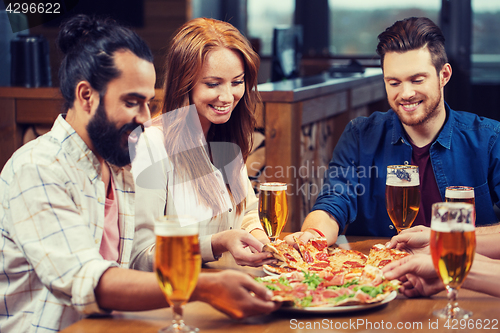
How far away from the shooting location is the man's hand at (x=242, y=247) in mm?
1352

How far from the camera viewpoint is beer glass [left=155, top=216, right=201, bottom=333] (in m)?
0.91

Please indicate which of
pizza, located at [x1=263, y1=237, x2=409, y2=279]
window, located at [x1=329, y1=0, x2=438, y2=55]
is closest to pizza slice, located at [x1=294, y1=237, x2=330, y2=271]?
pizza, located at [x1=263, y1=237, x2=409, y2=279]

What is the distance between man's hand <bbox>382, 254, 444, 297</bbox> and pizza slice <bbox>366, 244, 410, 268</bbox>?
14cm

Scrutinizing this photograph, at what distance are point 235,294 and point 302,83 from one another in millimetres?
2618

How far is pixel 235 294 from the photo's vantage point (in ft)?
3.24

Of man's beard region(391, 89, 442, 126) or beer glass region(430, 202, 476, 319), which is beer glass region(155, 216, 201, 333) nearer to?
beer glass region(430, 202, 476, 319)

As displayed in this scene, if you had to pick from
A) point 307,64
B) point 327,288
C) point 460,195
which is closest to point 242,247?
point 327,288

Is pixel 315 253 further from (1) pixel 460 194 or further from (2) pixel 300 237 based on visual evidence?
(1) pixel 460 194

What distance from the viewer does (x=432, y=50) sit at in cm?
201

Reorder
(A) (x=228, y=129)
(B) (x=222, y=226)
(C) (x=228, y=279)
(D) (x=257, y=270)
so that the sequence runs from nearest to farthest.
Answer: (C) (x=228, y=279) < (D) (x=257, y=270) < (B) (x=222, y=226) < (A) (x=228, y=129)

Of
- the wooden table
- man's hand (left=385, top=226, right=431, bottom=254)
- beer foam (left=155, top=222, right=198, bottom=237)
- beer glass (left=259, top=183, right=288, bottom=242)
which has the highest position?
beer foam (left=155, top=222, right=198, bottom=237)

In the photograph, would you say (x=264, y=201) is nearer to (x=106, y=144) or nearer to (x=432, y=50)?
(x=106, y=144)

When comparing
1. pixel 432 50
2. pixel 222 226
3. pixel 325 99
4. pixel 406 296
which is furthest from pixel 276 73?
pixel 406 296

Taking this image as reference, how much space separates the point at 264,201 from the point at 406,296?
45 centimetres
